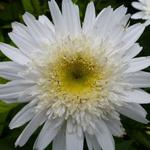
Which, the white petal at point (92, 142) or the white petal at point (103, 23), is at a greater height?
the white petal at point (103, 23)

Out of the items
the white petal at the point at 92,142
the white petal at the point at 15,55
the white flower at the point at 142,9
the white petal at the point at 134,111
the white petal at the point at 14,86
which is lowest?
the white petal at the point at 92,142

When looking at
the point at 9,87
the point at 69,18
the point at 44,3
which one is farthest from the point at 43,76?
the point at 44,3

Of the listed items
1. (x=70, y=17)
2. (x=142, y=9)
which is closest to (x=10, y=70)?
(x=70, y=17)

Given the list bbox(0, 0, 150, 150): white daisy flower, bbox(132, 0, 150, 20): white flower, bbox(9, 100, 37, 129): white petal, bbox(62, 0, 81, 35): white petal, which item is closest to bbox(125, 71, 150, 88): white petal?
bbox(0, 0, 150, 150): white daisy flower

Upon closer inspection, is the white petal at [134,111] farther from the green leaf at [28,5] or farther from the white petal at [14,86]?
the green leaf at [28,5]

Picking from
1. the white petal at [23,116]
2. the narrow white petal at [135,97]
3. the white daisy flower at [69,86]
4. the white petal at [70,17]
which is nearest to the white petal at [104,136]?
the white daisy flower at [69,86]

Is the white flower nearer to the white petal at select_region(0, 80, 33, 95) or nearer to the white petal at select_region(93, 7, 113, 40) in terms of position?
the white petal at select_region(93, 7, 113, 40)

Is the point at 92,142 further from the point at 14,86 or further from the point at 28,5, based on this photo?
the point at 28,5
